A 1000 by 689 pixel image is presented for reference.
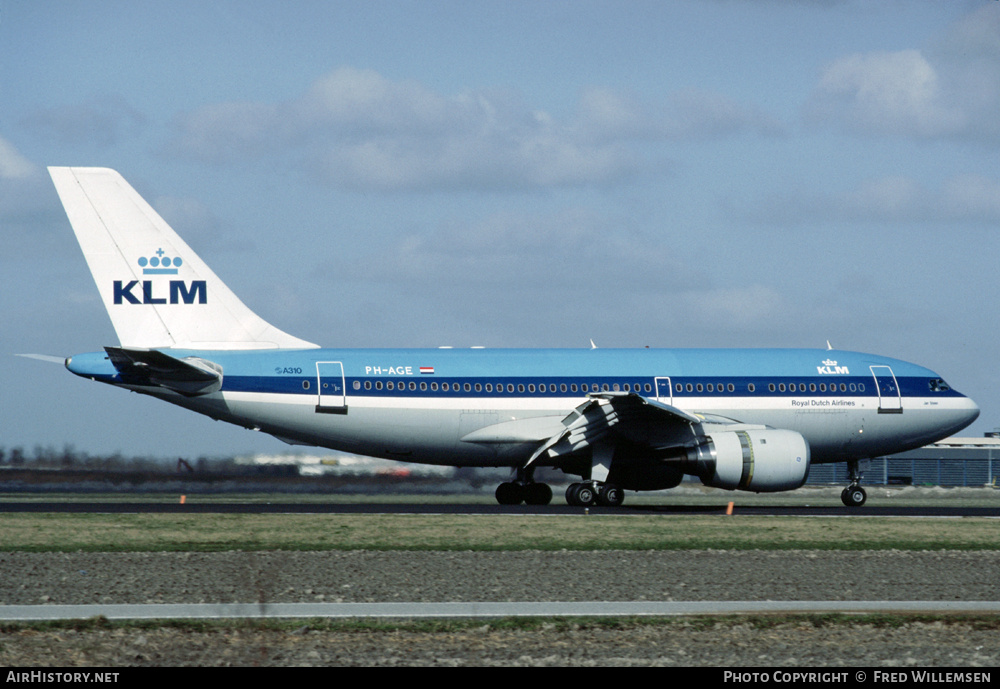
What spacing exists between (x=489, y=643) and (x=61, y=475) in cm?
3597

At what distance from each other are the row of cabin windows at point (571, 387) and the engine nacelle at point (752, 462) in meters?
3.19

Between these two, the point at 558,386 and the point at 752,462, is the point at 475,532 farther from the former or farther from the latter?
the point at 558,386

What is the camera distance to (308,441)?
3409 cm

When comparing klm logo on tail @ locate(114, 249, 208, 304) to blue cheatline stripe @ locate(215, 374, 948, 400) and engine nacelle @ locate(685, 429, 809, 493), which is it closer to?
blue cheatline stripe @ locate(215, 374, 948, 400)

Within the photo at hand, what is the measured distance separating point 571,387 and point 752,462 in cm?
584

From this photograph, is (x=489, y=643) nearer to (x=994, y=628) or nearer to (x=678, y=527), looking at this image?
(x=994, y=628)

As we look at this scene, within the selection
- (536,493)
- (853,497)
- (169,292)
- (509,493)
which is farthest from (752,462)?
(169,292)

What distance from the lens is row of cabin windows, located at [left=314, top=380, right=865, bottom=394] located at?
1334 inches

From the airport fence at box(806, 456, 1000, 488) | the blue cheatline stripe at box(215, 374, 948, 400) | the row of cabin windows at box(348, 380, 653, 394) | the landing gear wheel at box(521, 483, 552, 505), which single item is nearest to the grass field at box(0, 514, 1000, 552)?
the blue cheatline stripe at box(215, 374, 948, 400)

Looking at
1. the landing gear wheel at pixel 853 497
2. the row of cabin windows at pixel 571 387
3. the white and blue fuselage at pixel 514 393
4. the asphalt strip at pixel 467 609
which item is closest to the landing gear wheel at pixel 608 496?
the white and blue fuselage at pixel 514 393

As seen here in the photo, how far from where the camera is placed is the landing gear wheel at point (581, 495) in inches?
1302

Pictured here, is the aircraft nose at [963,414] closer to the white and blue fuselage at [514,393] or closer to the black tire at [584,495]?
the white and blue fuselage at [514,393]

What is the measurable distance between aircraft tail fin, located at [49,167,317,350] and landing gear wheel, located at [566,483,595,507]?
966 centimetres

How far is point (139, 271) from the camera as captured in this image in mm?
33906
